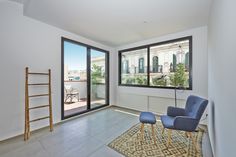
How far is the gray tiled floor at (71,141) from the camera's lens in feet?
6.84

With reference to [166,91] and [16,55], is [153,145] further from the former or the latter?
[16,55]

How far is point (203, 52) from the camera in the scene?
3264 mm

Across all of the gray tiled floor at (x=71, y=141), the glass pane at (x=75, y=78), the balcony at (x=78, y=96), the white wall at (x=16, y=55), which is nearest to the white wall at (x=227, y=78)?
the gray tiled floor at (x=71, y=141)

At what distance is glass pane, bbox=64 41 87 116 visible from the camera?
386 cm

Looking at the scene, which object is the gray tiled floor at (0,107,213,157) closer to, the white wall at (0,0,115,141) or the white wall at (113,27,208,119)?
the white wall at (0,0,115,141)

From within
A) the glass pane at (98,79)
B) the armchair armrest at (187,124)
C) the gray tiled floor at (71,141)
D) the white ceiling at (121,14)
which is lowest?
the gray tiled floor at (71,141)

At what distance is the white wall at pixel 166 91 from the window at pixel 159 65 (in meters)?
0.15

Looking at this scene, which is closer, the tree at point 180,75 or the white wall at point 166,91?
the white wall at point 166,91

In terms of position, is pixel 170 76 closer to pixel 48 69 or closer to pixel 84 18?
pixel 84 18

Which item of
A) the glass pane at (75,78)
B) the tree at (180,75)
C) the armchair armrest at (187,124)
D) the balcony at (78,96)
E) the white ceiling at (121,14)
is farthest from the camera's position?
the balcony at (78,96)

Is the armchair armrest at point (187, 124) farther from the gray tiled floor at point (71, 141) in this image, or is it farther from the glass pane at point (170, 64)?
the glass pane at point (170, 64)

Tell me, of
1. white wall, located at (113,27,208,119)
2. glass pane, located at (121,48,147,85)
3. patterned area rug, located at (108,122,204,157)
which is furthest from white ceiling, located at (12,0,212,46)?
patterned area rug, located at (108,122,204,157)

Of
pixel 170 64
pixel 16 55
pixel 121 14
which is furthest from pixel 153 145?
pixel 16 55

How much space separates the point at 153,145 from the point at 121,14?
108 inches
